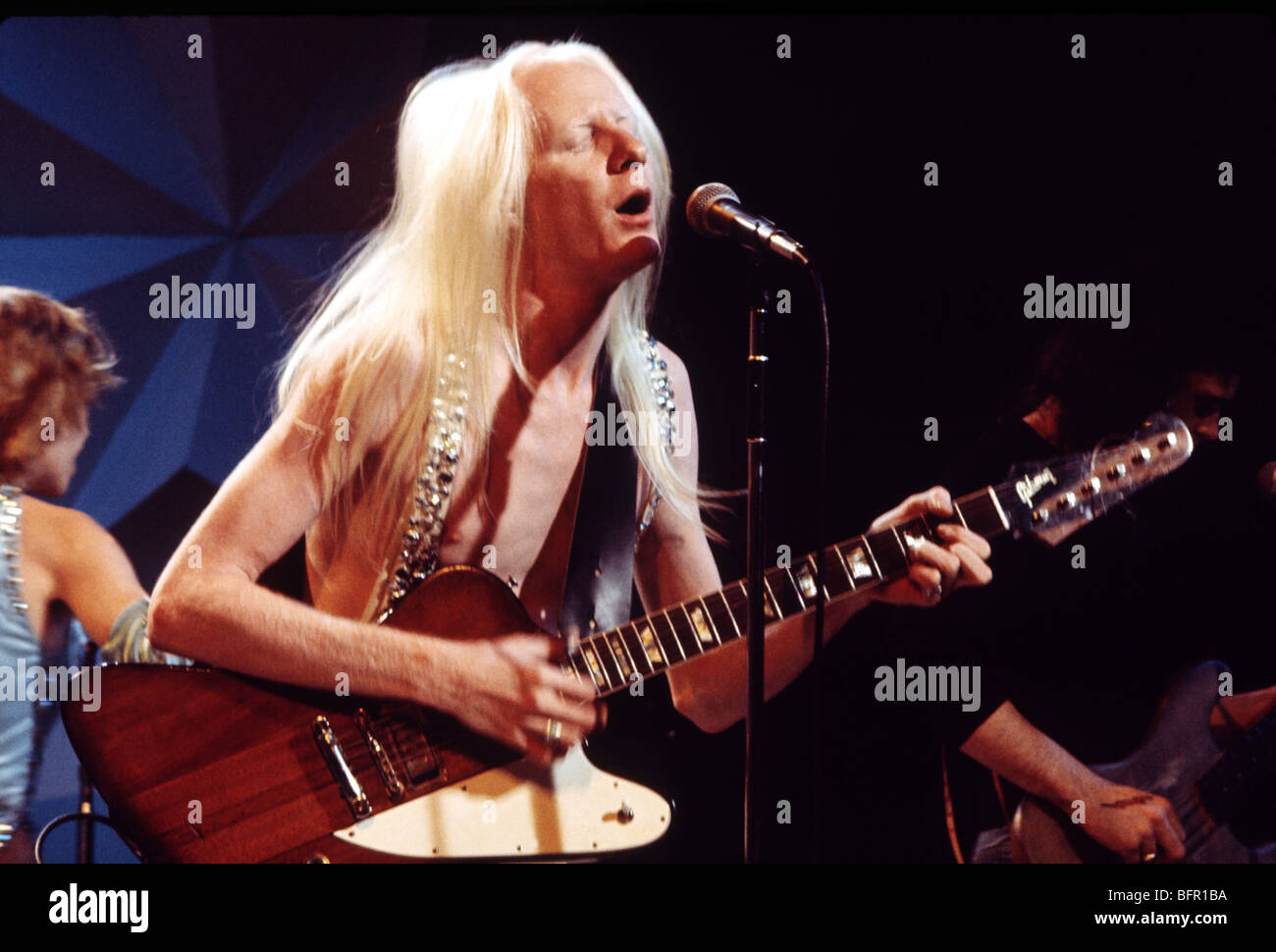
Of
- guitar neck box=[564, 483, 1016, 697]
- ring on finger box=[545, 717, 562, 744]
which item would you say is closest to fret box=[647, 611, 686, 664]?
guitar neck box=[564, 483, 1016, 697]

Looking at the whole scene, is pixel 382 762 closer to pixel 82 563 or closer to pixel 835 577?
pixel 82 563

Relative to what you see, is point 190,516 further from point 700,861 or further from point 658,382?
point 700,861

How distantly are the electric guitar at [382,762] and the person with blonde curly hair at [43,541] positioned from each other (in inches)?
7.0

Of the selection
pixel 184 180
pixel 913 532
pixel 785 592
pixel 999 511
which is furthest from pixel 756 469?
pixel 184 180

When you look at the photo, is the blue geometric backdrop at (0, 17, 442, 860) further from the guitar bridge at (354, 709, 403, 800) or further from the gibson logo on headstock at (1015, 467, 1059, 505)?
the gibson logo on headstock at (1015, 467, 1059, 505)

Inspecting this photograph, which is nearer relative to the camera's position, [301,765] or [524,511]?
[301,765]

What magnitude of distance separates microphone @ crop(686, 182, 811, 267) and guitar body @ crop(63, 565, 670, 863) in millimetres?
701

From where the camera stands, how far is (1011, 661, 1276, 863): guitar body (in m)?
2.13

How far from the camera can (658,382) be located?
2.22 meters

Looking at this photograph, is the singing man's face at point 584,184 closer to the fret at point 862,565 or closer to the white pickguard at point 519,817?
the fret at point 862,565

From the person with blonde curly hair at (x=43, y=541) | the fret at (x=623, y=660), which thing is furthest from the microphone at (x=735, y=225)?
the person with blonde curly hair at (x=43, y=541)

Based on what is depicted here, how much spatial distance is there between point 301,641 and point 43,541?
57cm

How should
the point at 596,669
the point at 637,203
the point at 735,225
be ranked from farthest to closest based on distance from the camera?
the point at 637,203 < the point at 596,669 < the point at 735,225

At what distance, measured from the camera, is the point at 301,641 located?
1973 mm
